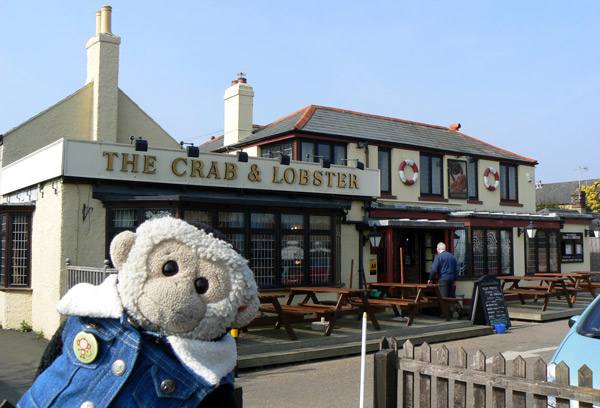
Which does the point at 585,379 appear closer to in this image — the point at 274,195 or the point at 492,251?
the point at 274,195

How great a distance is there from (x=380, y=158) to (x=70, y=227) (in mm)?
10349

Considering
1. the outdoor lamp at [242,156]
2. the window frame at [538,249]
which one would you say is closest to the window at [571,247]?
the window frame at [538,249]

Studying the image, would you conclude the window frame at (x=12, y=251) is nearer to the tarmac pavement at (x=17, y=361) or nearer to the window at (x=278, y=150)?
the tarmac pavement at (x=17, y=361)

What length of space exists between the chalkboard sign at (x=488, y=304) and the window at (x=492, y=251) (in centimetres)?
481

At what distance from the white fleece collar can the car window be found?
4499 millimetres

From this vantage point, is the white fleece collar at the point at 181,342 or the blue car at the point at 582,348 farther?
the blue car at the point at 582,348

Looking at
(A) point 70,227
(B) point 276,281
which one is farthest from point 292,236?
(A) point 70,227

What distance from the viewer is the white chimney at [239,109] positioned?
1970 centimetres

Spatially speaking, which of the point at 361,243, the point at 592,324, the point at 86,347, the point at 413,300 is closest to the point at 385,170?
the point at 361,243

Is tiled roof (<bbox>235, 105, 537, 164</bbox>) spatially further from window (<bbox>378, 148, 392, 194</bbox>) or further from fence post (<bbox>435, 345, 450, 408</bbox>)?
fence post (<bbox>435, 345, 450, 408</bbox>)

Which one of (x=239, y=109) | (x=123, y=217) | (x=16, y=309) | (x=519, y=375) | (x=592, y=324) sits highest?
(x=239, y=109)

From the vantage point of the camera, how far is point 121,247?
213 centimetres

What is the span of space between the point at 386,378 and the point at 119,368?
3349mm

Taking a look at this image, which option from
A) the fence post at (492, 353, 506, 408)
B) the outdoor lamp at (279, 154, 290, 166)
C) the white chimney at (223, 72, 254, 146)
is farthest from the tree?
the fence post at (492, 353, 506, 408)
